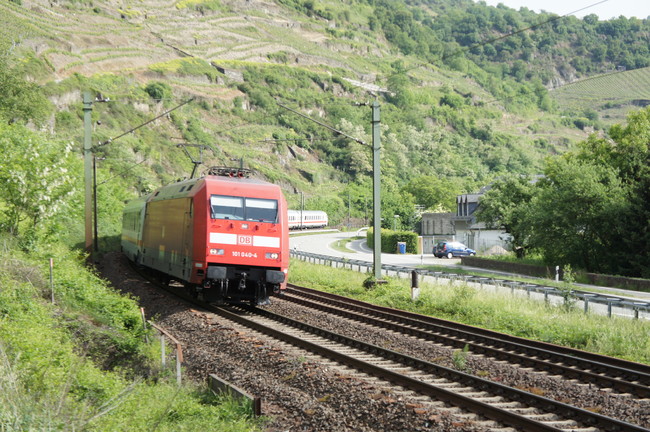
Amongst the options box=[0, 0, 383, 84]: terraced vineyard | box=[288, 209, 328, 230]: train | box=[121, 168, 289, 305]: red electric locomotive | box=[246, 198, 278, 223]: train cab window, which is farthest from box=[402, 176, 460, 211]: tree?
box=[246, 198, 278, 223]: train cab window

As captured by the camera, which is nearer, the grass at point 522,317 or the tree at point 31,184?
the grass at point 522,317

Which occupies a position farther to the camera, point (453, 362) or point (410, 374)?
point (453, 362)

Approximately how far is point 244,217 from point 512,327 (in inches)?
304

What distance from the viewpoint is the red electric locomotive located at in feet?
65.0

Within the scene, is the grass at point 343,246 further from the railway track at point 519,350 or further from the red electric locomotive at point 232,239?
the red electric locomotive at point 232,239

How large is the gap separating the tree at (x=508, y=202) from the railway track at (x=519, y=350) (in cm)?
3040

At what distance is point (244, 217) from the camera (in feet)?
66.5

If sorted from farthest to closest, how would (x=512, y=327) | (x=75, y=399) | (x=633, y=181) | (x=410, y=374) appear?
(x=633, y=181), (x=512, y=327), (x=410, y=374), (x=75, y=399)

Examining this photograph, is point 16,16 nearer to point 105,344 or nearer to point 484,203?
point 484,203

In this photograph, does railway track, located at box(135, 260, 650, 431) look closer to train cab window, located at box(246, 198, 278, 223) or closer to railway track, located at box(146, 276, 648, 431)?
railway track, located at box(146, 276, 648, 431)

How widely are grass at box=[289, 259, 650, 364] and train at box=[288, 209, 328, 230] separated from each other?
70018 millimetres

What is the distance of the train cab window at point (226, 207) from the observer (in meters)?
20.0

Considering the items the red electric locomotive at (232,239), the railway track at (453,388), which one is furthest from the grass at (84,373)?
the railway track at (453,388)

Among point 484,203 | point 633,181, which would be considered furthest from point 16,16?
point 633,181
